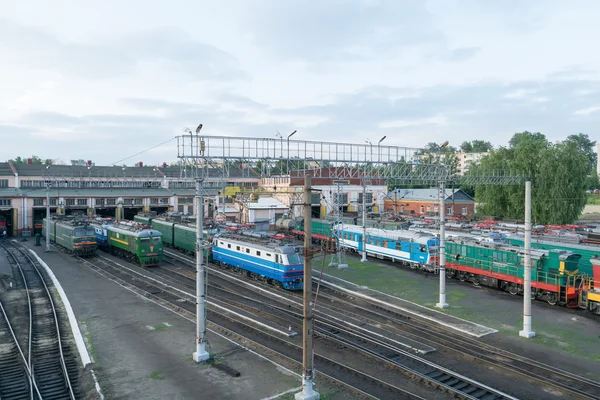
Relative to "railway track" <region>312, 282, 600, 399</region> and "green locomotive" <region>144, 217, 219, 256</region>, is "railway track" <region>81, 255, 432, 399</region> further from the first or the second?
"green locomotive" <region>144, 217, 219, 256</region>

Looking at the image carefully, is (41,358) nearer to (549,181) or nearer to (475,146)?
(549,181)

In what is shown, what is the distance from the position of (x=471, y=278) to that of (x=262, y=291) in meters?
14.1

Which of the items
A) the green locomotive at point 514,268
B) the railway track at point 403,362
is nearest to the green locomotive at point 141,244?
the railway track at point 403,362

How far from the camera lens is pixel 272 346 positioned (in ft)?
59.6

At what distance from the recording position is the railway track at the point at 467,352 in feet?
Answer: 48.4

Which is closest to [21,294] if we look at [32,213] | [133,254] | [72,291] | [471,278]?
[72,291]

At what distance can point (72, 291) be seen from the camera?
2678 centimetres

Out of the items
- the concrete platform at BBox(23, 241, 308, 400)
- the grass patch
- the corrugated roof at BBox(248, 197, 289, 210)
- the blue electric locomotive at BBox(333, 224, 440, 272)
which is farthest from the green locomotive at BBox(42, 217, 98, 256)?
the grass patch

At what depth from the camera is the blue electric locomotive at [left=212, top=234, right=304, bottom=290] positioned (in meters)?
26.9

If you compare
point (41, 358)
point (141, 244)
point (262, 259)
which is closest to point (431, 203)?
point (262, 259)

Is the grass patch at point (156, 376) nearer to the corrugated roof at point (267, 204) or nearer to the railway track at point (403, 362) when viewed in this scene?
the railway track at point (403, 362)

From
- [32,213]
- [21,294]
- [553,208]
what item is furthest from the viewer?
[32,213]

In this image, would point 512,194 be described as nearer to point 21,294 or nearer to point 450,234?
point 450,234

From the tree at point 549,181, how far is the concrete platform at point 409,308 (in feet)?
100
